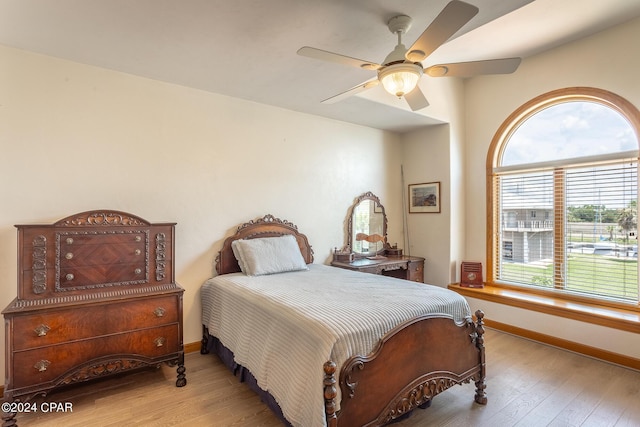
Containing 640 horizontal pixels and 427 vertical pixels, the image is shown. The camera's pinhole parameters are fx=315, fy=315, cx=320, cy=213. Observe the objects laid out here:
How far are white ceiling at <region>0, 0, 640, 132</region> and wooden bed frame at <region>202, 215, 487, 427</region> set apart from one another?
1883mm

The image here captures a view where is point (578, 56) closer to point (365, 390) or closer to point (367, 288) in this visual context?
point (367, 288)

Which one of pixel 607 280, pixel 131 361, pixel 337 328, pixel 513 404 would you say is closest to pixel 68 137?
pixel 131 361

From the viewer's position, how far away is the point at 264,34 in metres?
2.12

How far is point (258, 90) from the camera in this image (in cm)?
312

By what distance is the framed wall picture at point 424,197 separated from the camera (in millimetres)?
4277

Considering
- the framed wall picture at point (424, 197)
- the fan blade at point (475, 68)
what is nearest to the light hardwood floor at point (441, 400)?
the framed wall picture at point (424, 197)

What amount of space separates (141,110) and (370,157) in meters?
2.82

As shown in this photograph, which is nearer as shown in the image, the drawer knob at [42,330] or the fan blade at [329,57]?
the fan blade at [329,57]

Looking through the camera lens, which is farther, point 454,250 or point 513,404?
point 454,250

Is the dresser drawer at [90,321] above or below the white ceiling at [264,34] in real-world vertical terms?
below

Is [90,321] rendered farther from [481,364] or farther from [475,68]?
[475,68]

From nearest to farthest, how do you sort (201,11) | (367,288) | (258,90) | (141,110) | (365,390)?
(365,390)
(201,11)
(367,288)
(141,110)
(258,90)

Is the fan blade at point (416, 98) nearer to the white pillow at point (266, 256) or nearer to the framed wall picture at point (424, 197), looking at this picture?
the white pillow at point (266, 256)

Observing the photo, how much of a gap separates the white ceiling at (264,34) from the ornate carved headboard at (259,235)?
133 cm
